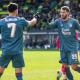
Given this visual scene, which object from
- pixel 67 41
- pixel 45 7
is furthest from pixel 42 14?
pixel 67 41

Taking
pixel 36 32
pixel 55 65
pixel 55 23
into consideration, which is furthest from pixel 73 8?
pixel 55 23

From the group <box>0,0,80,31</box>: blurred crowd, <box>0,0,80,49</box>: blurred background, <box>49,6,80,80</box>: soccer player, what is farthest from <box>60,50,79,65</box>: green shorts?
<box>0,0,80,31</box>: blurred crowd

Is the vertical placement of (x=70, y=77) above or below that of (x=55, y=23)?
below

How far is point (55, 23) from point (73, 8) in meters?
25.6

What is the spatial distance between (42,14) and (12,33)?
72.7 ft

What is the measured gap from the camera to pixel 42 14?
3291 centimetres

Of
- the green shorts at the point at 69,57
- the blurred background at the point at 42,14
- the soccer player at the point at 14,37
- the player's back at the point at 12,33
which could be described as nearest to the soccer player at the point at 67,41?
the green shorts at the point at 69,57

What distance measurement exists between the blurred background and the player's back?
65.6ft

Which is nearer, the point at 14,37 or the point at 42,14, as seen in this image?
the point at 14,37

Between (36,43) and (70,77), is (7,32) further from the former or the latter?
(36,43)

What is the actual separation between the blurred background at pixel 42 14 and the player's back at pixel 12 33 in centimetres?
1998

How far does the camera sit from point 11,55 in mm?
10867

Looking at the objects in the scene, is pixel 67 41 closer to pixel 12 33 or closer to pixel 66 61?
pixel 66 61

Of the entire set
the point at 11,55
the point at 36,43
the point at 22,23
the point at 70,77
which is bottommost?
the point at 36,43
